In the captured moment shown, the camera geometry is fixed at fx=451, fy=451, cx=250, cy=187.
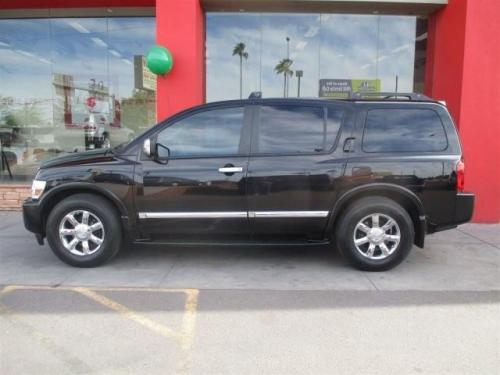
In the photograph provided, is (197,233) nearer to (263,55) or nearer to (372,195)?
(372,195)

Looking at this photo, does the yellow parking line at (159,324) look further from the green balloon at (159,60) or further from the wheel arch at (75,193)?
the green balloon at (159,60)

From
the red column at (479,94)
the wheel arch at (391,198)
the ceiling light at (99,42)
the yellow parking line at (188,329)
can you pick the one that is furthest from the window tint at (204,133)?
the ceiling light at (99,42)

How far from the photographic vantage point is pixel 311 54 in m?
9.80

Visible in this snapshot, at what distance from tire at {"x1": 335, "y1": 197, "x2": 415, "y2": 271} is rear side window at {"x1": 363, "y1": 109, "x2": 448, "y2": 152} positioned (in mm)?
631

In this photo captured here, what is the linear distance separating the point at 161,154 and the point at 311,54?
579 cm

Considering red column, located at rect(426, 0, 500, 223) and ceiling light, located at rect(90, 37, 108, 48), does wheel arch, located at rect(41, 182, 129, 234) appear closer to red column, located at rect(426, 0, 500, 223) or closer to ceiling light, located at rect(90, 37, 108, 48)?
red column, located at rect(426, 0, 500, 223)

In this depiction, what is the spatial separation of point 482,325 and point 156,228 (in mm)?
3431

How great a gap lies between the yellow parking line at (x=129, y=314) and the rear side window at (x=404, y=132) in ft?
9.67

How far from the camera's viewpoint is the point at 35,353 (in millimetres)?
3330

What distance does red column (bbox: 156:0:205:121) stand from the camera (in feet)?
26.2

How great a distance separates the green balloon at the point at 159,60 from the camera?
7668mm

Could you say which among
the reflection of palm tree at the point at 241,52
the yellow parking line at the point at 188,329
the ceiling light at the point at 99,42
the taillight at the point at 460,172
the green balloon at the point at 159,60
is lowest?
the yellow parking line at the point at 188,329

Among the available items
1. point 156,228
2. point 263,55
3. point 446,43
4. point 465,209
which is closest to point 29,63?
point 263,55

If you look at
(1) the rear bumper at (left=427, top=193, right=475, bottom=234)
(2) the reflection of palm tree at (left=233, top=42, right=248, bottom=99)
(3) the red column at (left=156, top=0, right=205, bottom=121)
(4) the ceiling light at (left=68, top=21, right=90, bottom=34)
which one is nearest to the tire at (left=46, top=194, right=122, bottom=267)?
(3) the red column at (left=156, top=0, right=205, bottom=121)
